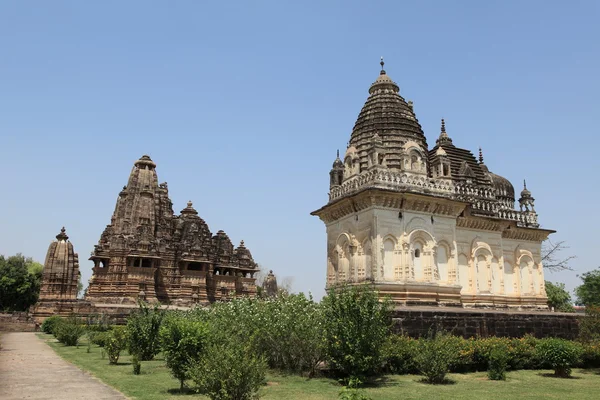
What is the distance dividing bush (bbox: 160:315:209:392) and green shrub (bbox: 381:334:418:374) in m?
5.53

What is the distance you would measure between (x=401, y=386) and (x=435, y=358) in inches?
58.4

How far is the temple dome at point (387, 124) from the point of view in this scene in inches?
904

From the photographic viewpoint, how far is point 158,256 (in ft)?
151

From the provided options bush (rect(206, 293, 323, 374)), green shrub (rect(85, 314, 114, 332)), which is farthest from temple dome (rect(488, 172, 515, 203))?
green shrub (rect(85, 314, 114, 332))

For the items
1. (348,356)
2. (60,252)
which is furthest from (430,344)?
(60,252)

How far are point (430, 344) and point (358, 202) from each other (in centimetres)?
876

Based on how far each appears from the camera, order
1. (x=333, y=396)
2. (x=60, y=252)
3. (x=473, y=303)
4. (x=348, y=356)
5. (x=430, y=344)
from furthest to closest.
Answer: (x=60, y=252), (x=473, y=303), (x=430, y=344), (x=348, y=356), (x=333, y=396)

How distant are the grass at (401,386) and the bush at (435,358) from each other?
37 centimetres

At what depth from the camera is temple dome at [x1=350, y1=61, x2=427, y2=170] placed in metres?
23.0

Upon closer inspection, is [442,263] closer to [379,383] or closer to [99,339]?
[379,383]

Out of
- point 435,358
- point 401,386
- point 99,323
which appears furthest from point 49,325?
point 435,358

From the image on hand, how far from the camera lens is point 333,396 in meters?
11.1

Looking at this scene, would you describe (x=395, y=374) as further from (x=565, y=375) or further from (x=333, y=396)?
(x=565, y=375)

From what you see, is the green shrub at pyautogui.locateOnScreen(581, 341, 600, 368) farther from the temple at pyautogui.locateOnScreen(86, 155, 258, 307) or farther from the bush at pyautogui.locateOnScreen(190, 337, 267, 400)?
the temple at pyautogui.locateOnScreen(86, 155, 258, 307)
